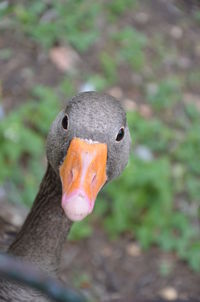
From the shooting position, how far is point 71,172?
5.23 feet

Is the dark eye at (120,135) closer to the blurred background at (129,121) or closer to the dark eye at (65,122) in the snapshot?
the dark eye at (65,122)

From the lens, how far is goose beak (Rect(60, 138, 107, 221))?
4.92 ft

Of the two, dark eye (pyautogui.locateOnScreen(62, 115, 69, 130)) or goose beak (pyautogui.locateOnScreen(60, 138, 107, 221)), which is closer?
goose beak (pyautogui.locateOnScreen(60, 138, 107, 221))

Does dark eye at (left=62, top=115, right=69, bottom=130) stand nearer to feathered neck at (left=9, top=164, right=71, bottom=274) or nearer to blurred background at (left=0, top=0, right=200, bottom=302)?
feathered neck at (left=9, top=164, right=71, bottom=274)

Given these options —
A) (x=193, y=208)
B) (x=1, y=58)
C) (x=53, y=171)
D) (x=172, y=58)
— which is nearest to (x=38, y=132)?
(x=1, y=58)

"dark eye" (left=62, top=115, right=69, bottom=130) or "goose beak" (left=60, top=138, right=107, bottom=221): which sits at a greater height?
"dark eye" (left=62, top=115, right=69, bottom=130)

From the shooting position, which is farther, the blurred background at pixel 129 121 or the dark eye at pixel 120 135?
the blurred background at pixel 129 121

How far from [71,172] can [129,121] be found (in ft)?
6.59

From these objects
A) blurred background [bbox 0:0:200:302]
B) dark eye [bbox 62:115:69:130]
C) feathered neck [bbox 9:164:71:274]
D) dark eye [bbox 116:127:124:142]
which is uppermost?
blurred background [bbox 0:0:200:302]

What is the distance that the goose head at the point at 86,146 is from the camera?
5.04ft

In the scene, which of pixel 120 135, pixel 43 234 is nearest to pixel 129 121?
pixel 43 234

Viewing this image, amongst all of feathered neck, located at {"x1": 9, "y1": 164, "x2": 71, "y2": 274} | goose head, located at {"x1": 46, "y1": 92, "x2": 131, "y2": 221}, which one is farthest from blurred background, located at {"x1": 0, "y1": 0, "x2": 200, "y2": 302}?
goose head, located at {"x1": 46, "y1": 92, "x2": 131, "y2": 221}

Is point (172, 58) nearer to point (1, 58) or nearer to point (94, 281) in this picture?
point (1, 58)

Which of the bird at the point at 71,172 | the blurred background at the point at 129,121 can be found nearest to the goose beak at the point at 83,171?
the bird at the point at 71,172
